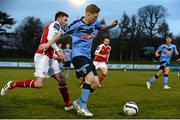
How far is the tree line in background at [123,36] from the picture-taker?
3782 inches

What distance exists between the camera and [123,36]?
346 ft

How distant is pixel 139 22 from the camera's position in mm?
109062

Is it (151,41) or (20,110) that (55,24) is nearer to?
(20,110)

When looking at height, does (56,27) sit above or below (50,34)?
above

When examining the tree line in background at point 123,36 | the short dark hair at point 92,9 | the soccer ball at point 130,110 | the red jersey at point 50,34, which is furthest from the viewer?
the tree line in background at point 123,36

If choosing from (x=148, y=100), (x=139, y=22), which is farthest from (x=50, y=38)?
(x=139, y=22)

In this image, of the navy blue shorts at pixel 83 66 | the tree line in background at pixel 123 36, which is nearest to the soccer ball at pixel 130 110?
the navy blue shorts at pixel 83 66

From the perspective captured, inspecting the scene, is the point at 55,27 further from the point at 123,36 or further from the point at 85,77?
the point at 123,36

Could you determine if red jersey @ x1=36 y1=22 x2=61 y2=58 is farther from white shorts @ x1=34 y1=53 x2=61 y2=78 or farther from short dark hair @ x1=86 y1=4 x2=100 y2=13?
short dark hair @ x1=86 y1=4 x2=100 y2=13

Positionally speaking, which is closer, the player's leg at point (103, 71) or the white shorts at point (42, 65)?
the white shorts at point (42, 65)

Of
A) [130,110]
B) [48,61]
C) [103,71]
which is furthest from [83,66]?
[103,71]

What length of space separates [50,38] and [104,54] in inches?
397

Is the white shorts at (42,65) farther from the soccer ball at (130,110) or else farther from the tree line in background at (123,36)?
the tree line in background at (123,36)

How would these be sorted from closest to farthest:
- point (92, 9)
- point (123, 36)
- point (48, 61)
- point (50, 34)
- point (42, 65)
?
point (92, 9) → point (50, 34) → point (42, 65) → point (48, 61) → point (123, 36)
